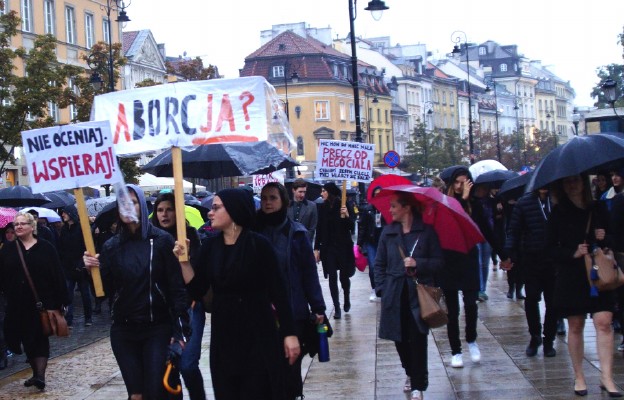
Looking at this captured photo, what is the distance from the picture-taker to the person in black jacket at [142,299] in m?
7.21

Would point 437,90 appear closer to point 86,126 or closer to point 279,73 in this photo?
point 279,73

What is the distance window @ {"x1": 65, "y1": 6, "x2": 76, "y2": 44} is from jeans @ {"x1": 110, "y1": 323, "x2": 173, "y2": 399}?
4791 cm

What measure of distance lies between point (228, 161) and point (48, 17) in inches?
1610

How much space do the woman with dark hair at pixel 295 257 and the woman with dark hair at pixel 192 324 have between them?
595 mm

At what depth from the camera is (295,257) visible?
8016mm

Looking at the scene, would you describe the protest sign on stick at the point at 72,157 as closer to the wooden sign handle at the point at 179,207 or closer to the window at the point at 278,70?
the wooden sign handle at the point at 179,207

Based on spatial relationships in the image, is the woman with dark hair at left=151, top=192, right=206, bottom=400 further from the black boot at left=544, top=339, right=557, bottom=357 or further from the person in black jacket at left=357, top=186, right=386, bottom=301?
the person in black jacket at left=357, top=186, right=386, bottom=301

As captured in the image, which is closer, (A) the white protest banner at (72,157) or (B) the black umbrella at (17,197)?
(A) the white protest banner at (72,157)

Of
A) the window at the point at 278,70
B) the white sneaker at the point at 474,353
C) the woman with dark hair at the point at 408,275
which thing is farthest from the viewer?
the window at the point at 278,70

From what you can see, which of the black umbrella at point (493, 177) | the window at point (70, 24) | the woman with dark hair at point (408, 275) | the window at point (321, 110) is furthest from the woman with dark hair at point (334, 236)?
the window at point (321, 110)

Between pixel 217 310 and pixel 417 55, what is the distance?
120204mm

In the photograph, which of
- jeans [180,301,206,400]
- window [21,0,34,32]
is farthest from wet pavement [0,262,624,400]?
window [21,0,34,32]

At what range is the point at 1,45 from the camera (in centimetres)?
3008

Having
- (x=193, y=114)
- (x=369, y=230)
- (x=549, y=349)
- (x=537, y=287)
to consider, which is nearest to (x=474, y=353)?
(x=549, y=349)
